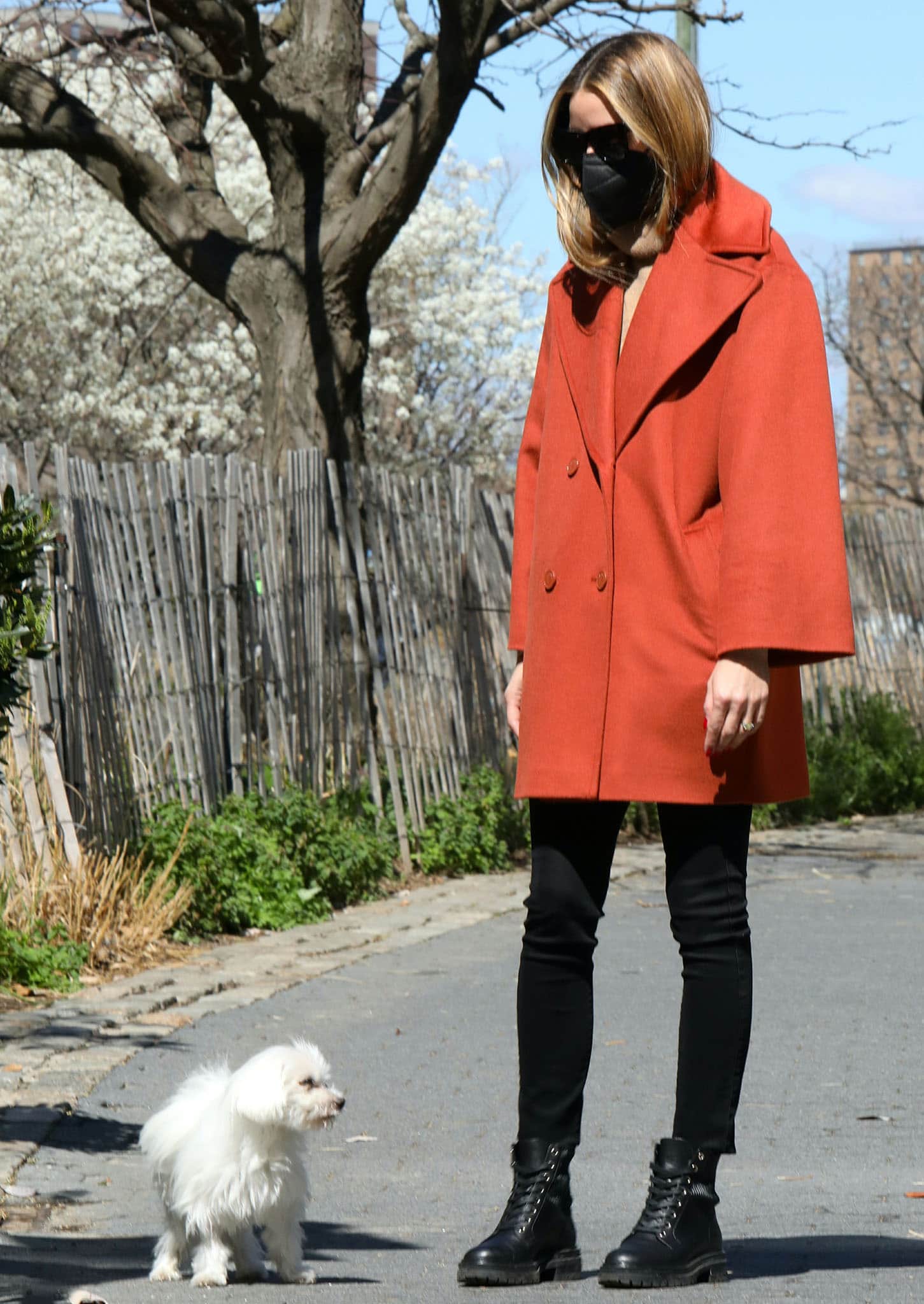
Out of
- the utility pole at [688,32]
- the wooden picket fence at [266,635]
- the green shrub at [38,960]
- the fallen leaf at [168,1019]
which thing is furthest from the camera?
the utility pole at [688,32]

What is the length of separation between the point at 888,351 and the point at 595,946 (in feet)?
119

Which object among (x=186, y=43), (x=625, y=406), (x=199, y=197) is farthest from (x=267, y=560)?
(x=625, y=406)

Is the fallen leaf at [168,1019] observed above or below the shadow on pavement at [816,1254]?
below

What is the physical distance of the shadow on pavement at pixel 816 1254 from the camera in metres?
3.04

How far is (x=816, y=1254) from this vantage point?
10.3 ft

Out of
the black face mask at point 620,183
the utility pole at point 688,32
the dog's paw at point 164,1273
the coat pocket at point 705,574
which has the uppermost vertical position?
the utility pole at point 688,32

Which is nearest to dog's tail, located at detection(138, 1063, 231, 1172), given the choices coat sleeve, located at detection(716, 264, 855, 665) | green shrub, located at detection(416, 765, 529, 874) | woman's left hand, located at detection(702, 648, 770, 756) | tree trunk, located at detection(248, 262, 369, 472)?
woman's left hand, located at detection(702, 648, 770, 756)

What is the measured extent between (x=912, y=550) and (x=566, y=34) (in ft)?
18.1

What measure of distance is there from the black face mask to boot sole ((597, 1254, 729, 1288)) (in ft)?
5.75

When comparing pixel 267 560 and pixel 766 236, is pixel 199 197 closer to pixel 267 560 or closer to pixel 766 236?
pixel 267 560

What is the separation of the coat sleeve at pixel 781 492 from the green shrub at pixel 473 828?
19.9 feet

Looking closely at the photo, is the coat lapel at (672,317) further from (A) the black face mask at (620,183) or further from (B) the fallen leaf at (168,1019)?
(B) the fallen leaf at (168,1019)

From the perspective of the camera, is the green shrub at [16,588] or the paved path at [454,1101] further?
the green shrub at [16,588]

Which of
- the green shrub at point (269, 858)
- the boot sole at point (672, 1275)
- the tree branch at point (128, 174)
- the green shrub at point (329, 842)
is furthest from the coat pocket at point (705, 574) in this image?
the tree branch at point (128, 174)
